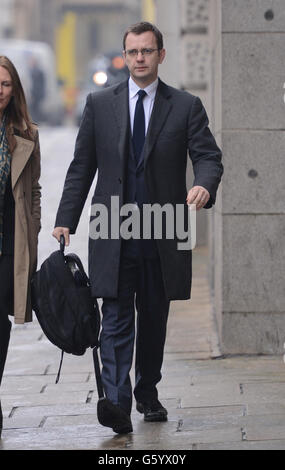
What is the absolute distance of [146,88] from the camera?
588 cm

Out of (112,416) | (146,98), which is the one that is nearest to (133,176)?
(146,98)

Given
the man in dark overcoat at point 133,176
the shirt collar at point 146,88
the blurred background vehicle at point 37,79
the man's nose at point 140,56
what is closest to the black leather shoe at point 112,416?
the man in dark overcoat at point 133,176

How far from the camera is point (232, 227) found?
7.68m

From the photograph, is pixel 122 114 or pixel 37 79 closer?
pixel 122 114

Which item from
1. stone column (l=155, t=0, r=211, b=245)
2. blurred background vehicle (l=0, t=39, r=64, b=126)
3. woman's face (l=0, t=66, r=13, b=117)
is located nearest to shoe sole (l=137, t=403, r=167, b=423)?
woman's face (l=0, t=66, r=13, b=117)

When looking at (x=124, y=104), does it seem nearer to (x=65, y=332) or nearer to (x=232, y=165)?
(x=65, y=332)

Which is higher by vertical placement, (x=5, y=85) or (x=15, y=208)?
(x=5, y=85)

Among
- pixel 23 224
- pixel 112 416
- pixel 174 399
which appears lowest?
pixel 174 399

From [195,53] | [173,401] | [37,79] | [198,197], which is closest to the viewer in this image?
[198,197]

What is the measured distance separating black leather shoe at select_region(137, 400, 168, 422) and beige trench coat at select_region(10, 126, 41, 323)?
2.26 ft

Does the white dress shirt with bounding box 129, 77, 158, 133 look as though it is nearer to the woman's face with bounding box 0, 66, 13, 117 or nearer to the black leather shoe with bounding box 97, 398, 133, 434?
the woman's face with bounding box 0, 66, 13, 117

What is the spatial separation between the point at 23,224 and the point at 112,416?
37.3 inches

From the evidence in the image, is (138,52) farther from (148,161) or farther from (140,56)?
(148,161)
